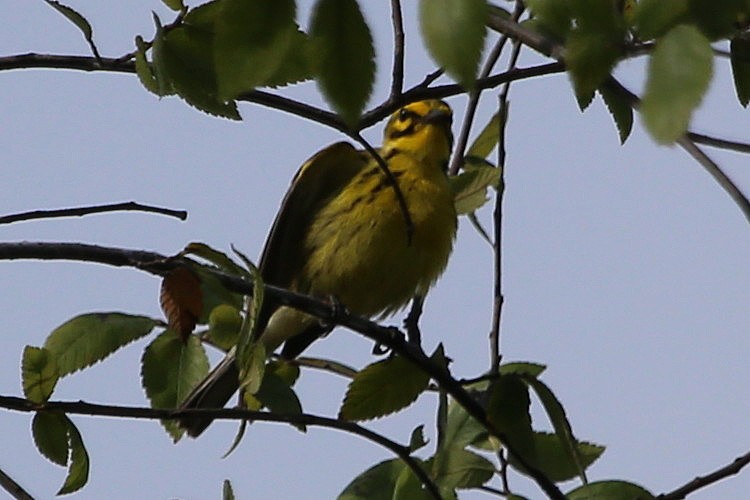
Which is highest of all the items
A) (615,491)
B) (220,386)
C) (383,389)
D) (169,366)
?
(220,386)

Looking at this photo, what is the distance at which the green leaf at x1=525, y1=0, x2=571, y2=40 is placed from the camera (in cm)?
138

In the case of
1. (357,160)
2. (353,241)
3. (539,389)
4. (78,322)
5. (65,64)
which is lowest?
(539,389)

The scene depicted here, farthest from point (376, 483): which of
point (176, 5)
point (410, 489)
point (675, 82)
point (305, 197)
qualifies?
point (305, 197)

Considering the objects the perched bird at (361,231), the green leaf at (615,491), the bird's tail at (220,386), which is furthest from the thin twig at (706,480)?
the perched bird at (361,231)

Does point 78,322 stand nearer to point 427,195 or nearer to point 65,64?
point 65,64

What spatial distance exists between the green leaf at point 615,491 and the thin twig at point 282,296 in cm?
7

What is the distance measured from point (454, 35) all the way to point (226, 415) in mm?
1748

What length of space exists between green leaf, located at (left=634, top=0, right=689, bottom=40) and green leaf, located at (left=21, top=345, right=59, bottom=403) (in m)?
1.82

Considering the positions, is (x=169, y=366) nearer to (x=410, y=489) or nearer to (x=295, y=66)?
(x=410, y=489)

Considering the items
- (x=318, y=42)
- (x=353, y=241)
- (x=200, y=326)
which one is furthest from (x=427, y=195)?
(x=318, y=42)

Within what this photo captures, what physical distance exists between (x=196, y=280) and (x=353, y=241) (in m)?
3.46

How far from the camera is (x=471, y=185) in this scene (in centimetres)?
456

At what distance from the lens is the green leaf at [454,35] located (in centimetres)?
115

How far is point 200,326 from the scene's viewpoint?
3270 mm
